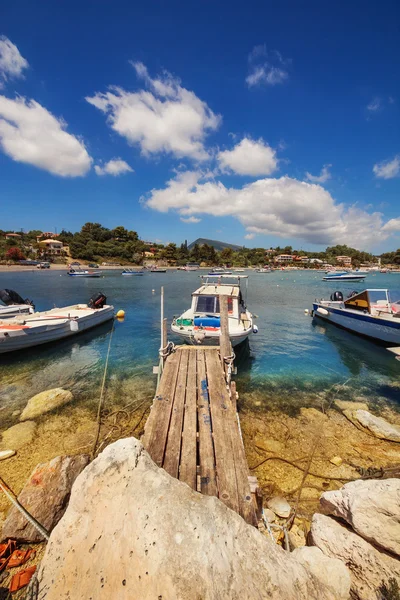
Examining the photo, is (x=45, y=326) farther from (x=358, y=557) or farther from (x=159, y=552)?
(x=358, y=557)

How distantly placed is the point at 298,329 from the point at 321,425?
15.6m

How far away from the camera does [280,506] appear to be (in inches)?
215

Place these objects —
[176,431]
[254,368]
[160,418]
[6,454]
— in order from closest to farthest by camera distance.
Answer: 1. [176,431]
2. [160,418]
3. [6,454]
4. [254,368]

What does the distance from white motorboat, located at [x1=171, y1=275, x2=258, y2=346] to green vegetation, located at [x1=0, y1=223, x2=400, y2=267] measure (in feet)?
354

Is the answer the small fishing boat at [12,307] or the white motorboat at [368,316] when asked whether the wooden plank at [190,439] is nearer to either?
the white motorboat at [368,316]

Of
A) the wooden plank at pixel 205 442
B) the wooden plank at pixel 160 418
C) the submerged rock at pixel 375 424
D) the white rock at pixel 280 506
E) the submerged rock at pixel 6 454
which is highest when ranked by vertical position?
the wooden plank at pixel 160 418

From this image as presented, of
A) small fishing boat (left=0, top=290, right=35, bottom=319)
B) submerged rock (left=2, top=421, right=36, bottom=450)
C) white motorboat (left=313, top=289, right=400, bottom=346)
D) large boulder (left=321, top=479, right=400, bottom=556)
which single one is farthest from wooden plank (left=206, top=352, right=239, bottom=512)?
small fishing boat (left=0, top=290, right=35, bottom=319)

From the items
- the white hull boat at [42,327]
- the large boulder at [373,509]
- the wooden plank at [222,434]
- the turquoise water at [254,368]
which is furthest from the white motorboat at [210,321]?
the large boulder at [373,509]

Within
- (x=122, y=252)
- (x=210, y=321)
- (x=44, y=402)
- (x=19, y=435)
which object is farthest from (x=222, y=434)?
(x=122, y=252)

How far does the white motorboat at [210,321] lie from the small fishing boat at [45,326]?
816 centimetres

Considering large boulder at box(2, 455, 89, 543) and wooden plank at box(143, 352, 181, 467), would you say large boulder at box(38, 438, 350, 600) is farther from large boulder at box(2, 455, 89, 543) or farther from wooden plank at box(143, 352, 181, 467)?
large boulder at box(2, 455, 89, 543)

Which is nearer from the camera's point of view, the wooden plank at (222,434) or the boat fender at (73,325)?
the wooden plank at (222,434)

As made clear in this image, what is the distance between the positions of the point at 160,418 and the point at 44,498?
8.39 ft

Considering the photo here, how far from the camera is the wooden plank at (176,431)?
4641 millimetres
